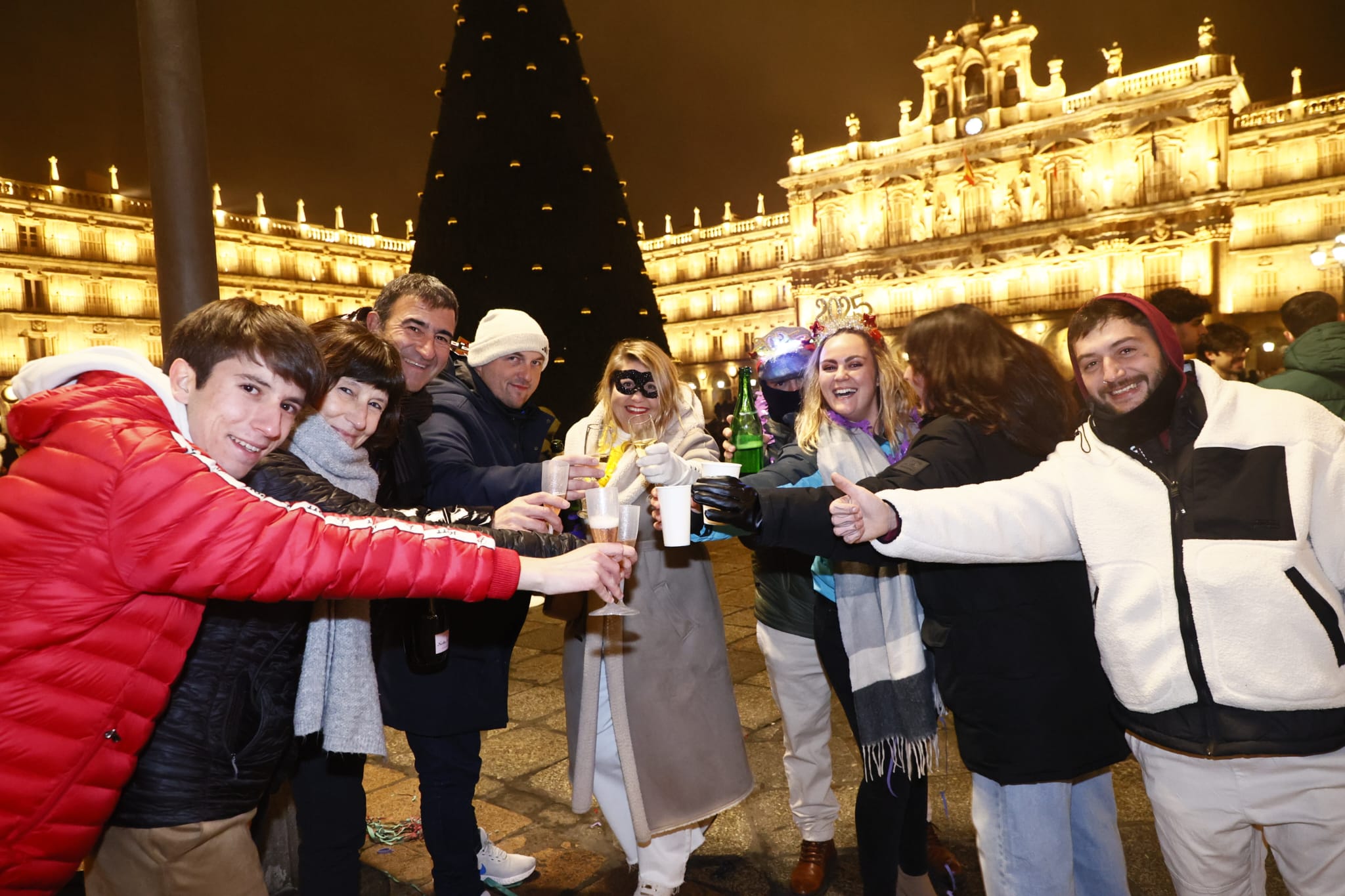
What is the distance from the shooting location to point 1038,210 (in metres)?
32.5

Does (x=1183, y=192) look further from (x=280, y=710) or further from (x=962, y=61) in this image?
(x=280, y=710)

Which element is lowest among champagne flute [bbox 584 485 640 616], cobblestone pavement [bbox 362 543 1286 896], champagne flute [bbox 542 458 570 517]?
cobblestone pavement [bbox 362 543 1286 896]

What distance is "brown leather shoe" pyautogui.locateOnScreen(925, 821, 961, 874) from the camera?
2430mm

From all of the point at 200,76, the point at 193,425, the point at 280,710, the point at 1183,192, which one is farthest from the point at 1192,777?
Answer: the point at 1183,192

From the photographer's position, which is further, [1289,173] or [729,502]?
[1289,173]

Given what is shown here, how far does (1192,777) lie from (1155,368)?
0.81m

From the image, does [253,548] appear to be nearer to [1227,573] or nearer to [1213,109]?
[1227,573]

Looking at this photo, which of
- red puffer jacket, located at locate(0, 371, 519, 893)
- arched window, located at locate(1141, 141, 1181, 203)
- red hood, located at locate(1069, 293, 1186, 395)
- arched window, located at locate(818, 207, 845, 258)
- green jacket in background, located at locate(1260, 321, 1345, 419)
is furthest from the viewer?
arched window, located at locate(818, 207, 845, 258)

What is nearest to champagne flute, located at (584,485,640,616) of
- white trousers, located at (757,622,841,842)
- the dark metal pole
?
white trousers, located at (757,622,841,842)

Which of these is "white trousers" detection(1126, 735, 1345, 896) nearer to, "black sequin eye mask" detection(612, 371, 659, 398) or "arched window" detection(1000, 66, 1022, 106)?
"black sequin eye mask" detection(612, 371, 659, 398)

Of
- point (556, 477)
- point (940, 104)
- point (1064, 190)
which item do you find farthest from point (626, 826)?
point (940, 104)

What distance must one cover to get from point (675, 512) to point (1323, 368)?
126 inches

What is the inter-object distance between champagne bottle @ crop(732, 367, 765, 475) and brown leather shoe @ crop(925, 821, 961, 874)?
1.35 meters

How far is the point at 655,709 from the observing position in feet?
7.73
